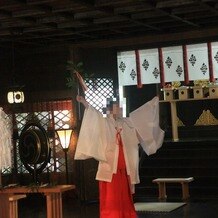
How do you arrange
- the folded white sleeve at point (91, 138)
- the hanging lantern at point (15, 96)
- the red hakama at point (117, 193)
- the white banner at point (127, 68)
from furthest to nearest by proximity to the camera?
the white banner at point (127, 68)
the hanging lantern at point (15, 96)
the red hakama at point (117, 193)
the folded white sleeve at point (91, 138)

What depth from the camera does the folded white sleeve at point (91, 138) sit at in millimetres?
8344

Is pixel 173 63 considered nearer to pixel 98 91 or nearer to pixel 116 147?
pixel 98 91

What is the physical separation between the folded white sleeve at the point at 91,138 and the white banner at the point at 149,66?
4.51m

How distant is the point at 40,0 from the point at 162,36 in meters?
4.32

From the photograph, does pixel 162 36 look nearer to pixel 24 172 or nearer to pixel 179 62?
pixel 179 62

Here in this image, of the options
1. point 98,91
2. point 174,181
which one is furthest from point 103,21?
point 174,181

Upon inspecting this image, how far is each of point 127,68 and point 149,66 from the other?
0.50 metres

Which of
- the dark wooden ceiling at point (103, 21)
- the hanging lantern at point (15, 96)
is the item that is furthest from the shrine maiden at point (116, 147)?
the hanging lantern at point (15, 96)

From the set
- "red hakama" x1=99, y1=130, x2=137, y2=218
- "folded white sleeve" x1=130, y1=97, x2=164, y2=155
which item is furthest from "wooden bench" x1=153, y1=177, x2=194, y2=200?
"red hakama" x1=99, y1=130, x2=137, y2=218

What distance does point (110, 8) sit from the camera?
9.35 meters

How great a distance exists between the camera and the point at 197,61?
12445 mm

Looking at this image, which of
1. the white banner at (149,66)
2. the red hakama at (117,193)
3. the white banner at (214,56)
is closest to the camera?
the red hakama at (117,193)

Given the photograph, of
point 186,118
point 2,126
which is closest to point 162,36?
point 2,126

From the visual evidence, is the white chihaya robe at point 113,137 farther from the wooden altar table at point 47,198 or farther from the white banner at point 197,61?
the white banner at point 197,61
